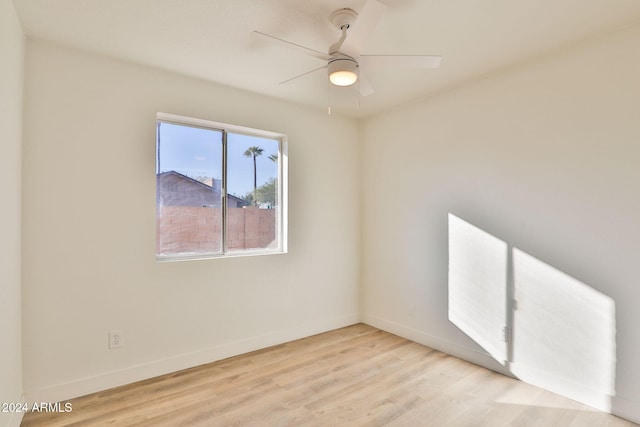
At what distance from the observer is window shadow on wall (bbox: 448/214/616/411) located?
225cm

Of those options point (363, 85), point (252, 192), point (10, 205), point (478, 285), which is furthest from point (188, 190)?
point (478, 285)

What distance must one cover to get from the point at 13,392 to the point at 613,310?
374 centimetres

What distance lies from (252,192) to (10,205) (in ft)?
6.11

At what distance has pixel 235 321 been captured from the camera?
3125mm

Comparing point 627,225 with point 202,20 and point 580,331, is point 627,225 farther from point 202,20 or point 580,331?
point 202,20

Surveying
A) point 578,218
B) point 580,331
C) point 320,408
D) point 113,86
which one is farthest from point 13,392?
point 578,218

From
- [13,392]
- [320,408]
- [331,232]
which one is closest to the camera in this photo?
[13,392]

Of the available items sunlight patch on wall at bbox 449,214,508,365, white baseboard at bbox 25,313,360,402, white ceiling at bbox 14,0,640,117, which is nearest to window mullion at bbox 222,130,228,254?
white ceiling at bbox 14,0,640,117

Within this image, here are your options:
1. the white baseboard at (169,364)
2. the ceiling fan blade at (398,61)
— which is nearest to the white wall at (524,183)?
the white baseboard at (169,364)

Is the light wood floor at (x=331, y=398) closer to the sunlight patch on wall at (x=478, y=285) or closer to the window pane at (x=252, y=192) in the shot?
the sunlight patch on wall at (x=478, y=285)

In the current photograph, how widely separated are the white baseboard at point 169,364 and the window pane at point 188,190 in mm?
900

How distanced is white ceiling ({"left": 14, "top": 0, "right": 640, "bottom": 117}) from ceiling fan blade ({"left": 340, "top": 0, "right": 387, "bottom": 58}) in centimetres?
23

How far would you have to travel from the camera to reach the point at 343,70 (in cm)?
201

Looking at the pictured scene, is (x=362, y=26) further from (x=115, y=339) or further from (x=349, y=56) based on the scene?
(x=115, y=339)
